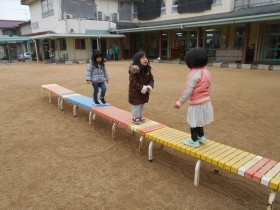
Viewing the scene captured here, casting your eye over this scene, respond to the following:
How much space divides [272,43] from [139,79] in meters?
16.9

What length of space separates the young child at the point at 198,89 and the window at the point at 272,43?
16415 millimetres

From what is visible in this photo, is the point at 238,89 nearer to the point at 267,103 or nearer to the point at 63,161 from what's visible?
the point at 267,103

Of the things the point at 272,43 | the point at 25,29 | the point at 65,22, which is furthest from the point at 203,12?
the point at 25,29

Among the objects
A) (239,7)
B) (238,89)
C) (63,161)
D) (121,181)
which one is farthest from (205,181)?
(239,7)

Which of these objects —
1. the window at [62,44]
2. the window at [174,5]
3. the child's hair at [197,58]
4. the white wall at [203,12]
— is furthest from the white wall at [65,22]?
the child's hair at [197,58]

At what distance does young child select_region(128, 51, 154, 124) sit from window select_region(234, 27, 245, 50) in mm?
16810

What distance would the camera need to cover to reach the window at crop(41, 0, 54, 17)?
921 inches

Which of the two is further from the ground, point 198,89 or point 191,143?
point 198,89

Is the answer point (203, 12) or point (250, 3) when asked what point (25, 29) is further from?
point (250, 3)

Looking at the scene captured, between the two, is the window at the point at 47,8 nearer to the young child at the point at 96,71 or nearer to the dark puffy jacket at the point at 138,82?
the young child at the point at 96,71

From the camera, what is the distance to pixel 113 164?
337 centimetres

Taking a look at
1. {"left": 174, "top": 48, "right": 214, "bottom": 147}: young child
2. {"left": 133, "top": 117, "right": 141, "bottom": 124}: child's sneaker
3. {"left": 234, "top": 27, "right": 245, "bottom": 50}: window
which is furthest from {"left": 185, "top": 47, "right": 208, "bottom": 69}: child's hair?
{"left": 234, "top": 27, "right": 245, "bottom": 50}: window

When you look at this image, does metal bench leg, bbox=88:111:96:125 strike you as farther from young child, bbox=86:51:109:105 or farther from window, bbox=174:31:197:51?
window, bbox=174:31:197:51

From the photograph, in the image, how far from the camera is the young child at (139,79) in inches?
134
